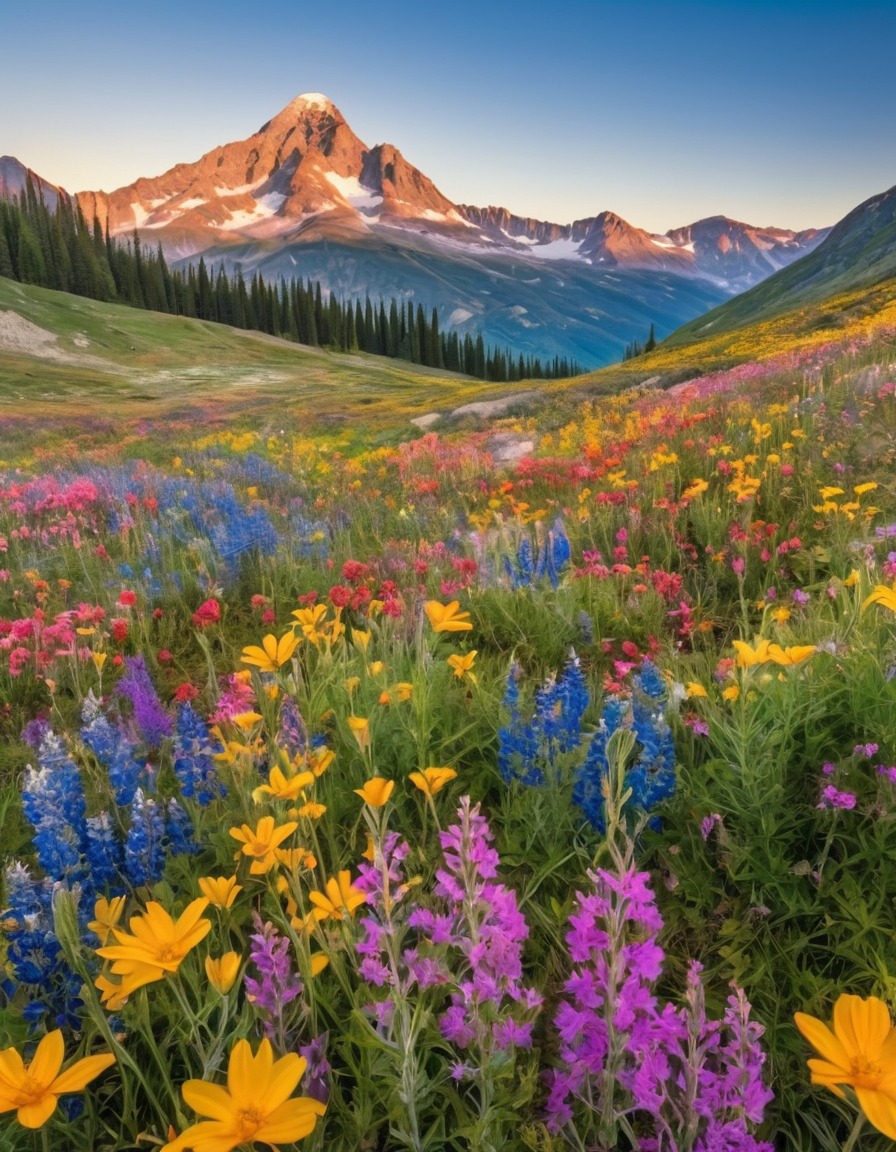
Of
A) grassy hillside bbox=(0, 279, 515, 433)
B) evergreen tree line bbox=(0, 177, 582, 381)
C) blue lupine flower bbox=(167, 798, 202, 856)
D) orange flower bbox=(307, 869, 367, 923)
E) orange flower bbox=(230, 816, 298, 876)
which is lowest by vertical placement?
blue lupine flower bbox=(167, 798, 202, 856)

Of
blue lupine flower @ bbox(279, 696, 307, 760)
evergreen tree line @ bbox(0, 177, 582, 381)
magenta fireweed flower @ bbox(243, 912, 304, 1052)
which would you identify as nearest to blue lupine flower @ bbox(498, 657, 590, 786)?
blue lupine flower @ bbox(279, 696, 307, 760)

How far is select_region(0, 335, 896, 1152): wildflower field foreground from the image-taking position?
3.74ft

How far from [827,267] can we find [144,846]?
163101mm

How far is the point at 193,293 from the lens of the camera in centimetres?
10969

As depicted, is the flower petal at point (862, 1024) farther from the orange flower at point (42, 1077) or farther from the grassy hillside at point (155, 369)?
the grassy hillside at point (155, 369)

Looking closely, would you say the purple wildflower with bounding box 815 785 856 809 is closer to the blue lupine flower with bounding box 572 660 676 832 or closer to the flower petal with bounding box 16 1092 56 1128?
the blue lupine flower with bounding box 572 660 676 832

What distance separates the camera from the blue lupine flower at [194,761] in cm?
211

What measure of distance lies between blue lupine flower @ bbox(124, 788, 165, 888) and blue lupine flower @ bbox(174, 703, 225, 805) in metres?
0.25

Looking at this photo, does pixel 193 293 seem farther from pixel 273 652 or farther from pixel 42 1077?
pixel 42 1077

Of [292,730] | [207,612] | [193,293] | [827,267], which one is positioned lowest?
[207,612]

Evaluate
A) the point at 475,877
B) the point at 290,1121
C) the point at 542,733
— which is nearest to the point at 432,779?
the point at 475,877

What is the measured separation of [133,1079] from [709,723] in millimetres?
1790

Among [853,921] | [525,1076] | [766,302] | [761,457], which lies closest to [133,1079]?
[525,1076]

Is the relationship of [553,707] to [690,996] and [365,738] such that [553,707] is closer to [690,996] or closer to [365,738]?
[365,738]
